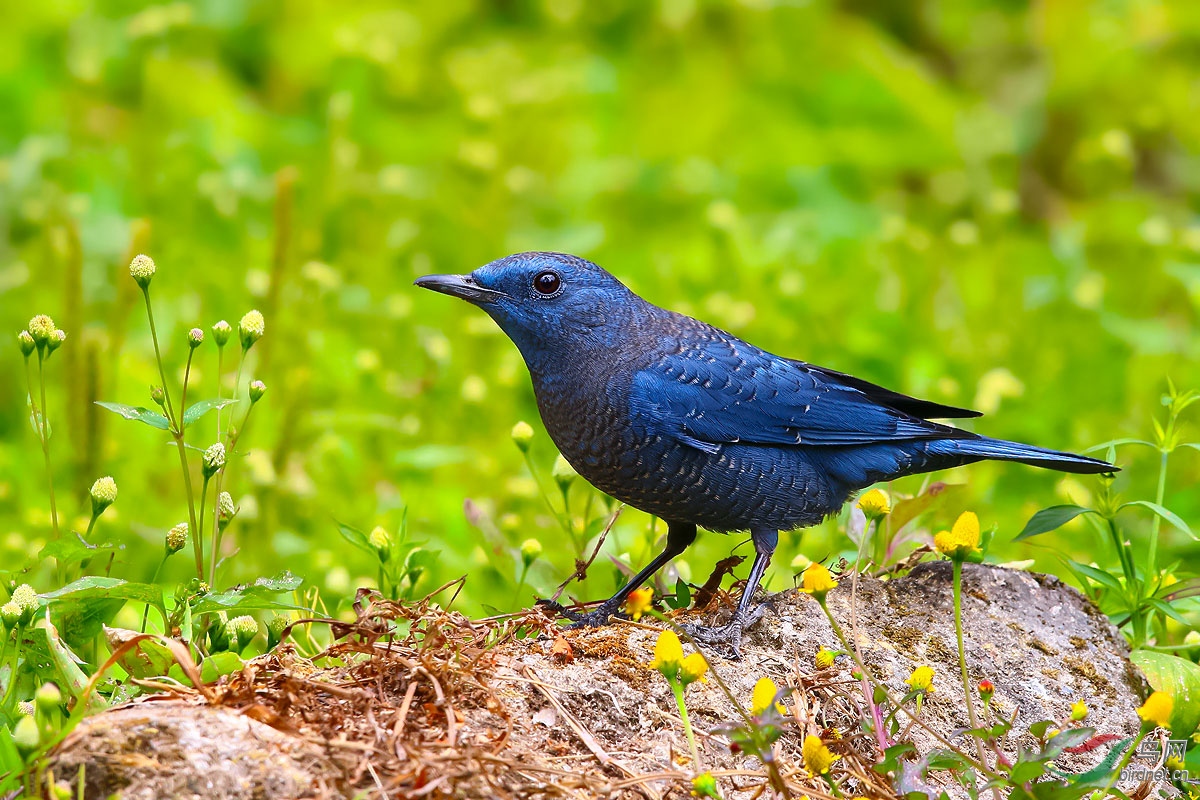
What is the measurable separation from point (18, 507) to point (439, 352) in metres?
1.70

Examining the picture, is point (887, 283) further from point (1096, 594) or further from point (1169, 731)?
point (1169, 731)

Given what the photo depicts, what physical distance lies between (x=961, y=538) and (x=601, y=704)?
2.59 ft

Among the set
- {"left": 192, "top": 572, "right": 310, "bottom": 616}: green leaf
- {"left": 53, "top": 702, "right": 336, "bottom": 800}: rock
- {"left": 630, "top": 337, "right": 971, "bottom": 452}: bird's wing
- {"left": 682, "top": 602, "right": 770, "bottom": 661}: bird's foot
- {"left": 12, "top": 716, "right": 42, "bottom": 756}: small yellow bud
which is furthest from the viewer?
{"left": 630, "top": 337, "right": 971, "bottom": 452}: bird's wing

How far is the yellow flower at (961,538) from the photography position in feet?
7.68

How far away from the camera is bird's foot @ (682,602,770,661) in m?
2.83

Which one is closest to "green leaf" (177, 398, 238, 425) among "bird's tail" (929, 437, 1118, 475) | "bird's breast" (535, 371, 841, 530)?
"bird's breast" (535, 371, 841, 530)

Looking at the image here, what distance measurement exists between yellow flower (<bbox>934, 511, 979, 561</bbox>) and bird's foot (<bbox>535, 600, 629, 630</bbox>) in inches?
39.1

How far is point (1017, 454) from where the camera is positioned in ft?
10.9

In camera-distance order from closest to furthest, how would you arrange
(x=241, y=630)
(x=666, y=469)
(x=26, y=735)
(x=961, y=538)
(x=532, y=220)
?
(x=26, y=735) → (x=961, y=538) → (x=241, y=630) → (x=666, y=469) → (x=532, y=220)

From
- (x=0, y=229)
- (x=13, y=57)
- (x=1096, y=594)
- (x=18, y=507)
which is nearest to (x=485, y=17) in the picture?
(x=13, y=57)

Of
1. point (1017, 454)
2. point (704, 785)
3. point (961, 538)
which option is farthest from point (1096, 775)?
point (1017, 454)

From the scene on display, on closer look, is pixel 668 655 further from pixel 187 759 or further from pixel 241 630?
pixel 241 630

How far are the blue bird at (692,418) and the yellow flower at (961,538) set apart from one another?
74cm

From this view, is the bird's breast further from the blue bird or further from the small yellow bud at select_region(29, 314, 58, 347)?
the small yellow bud at select_region(29, 314, 58, 347)
